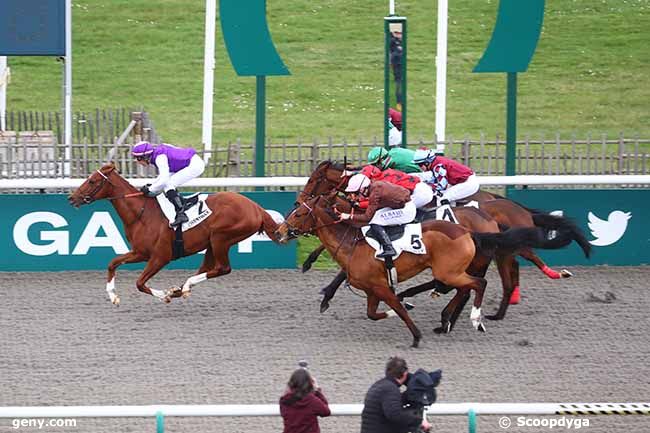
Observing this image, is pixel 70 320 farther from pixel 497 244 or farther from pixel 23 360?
pixel 497 244

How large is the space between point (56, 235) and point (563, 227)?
5.52m

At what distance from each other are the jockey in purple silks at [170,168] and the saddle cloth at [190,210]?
5 centimetres

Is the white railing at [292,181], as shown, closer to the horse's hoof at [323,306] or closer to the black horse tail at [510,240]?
the horse's hoof at [323,306]

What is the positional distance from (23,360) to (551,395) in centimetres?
453

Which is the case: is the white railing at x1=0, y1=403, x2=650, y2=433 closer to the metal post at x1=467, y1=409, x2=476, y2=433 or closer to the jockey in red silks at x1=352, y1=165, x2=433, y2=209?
the metal post at x1=467, y1=409, x2=476, y2=433

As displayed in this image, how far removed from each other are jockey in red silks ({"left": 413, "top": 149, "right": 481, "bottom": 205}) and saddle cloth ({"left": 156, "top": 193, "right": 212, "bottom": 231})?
218cm

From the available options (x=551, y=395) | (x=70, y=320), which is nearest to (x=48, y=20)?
(x=70, y=320)

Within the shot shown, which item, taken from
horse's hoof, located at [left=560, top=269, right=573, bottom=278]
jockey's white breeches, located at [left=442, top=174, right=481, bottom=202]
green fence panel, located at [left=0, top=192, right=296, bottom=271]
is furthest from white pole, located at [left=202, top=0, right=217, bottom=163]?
horse's hoof, located at [left=560, top=269, right=573, bottom=278]

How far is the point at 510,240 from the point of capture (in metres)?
11.9

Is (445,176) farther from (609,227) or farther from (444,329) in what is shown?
(609,227)

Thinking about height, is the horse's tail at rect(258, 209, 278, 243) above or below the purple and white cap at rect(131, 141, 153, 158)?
below

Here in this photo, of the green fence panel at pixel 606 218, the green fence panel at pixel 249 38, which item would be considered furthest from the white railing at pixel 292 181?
the green fence panel at pixel 249 38

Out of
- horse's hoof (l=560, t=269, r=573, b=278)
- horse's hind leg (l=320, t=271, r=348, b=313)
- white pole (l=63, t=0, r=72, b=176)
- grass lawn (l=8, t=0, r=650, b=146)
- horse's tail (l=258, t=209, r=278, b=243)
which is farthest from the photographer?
grass lawn (l=8, t=0, r=650, b=146)

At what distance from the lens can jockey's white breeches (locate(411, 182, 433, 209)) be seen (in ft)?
40.3
